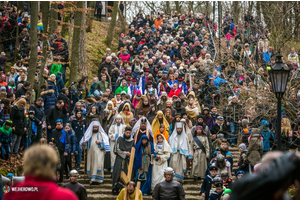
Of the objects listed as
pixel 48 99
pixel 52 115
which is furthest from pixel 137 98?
pixel 52 115

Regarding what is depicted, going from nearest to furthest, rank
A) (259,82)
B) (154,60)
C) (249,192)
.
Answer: (249,192) < (259,82) < (154,60)

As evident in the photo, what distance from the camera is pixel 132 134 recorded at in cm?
1570

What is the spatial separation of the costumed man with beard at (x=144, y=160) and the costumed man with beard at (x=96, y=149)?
126cm

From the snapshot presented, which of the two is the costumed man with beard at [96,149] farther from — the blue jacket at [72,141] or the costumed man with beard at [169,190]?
the costumed man with beard at [169,190]

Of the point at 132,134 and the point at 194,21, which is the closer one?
the point at 132,134

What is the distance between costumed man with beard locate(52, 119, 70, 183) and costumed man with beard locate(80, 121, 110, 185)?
0.68 meters

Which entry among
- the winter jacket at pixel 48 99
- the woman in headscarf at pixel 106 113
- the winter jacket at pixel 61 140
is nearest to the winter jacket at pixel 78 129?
the winter jacket at pixel 61 140

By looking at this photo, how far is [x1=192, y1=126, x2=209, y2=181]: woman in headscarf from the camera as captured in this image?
15.8 m

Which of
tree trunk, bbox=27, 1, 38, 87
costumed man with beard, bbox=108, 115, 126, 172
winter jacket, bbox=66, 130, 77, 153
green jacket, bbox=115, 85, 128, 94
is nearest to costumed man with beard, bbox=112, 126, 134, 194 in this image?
costumed man with beard, bbox=108, 115, 126, 172

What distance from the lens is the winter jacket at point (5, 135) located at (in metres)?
14.0

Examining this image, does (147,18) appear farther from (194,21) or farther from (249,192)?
(249,192)

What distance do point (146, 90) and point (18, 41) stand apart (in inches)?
285

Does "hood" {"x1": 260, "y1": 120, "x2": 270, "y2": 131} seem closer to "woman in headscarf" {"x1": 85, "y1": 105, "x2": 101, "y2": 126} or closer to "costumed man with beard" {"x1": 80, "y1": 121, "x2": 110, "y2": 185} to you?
"costumed man with beard" {"x1": 80, "y1": 121, "x2": 110, "y2": 185}

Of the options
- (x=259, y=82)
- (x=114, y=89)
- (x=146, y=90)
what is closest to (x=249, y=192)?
(x=259, y=82)
